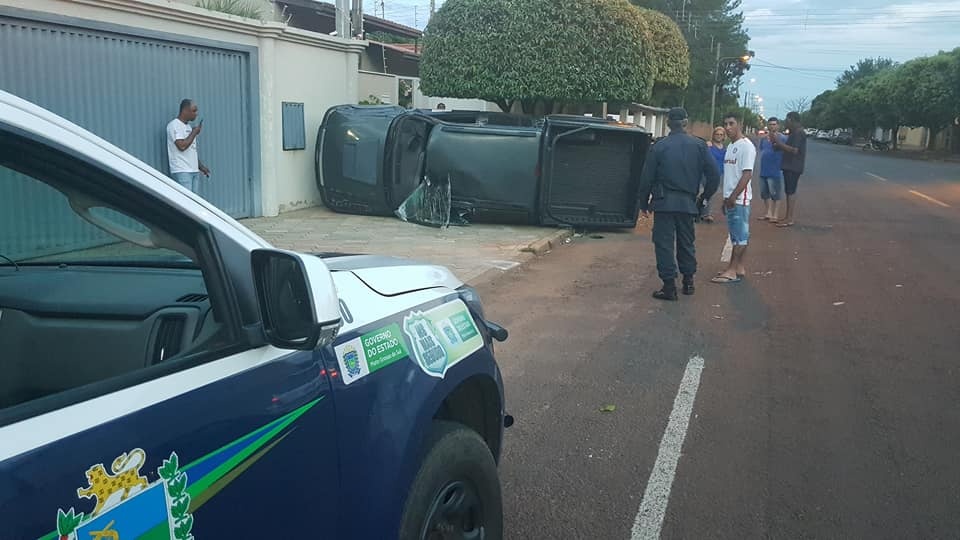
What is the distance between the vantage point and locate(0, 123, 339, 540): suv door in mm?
1617

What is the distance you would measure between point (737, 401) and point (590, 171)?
27.7 ft

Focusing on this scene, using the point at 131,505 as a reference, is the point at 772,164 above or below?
below

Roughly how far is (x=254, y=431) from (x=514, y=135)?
470 inches

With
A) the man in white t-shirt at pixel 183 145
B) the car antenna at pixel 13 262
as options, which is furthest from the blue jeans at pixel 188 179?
the car antenna at pixel 13 262

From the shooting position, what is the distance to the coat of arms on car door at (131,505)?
1.61 metres

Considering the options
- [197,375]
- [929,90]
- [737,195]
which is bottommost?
[737,195]

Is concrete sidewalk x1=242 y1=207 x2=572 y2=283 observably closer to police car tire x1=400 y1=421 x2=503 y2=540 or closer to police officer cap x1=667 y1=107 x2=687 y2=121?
police officer cap x1=667 y1=107 x2=687 y2=121

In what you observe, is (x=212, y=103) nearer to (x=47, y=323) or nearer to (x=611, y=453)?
(x=611, y=453)

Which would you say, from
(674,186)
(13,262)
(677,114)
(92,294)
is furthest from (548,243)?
(92,294)

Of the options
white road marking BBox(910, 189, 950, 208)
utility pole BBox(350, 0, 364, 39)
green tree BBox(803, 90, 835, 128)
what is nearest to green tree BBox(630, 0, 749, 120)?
white road marking BBox(910, 189, 950, 208)

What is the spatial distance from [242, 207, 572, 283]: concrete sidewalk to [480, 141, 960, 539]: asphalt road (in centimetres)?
60

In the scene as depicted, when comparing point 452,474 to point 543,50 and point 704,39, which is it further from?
point 704,39

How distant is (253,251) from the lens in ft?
6.72

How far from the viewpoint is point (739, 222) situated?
31.1ft
